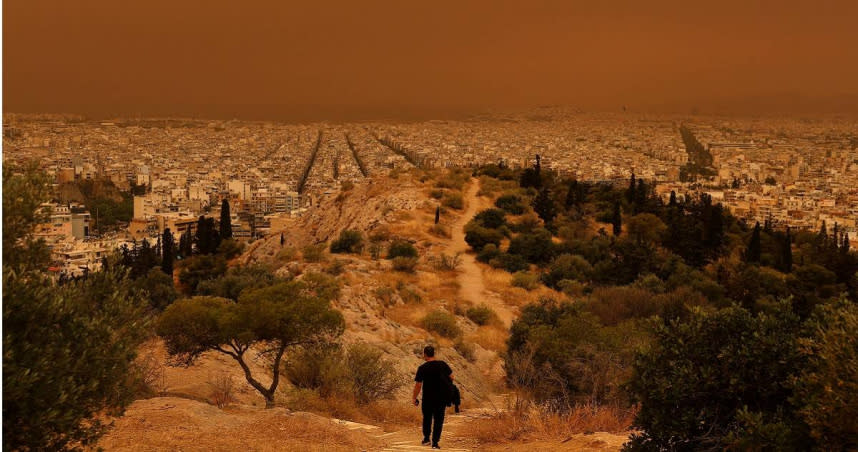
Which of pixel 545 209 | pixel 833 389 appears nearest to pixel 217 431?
pixel 833 389

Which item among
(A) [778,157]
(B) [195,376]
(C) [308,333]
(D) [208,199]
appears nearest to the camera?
(C) [308,333]

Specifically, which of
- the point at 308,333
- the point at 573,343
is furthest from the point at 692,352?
the point at 573,343

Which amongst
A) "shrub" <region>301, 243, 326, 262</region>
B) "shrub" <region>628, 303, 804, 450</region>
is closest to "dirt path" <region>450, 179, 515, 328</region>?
"shrub" <region>301, 243, 326, 262</region>

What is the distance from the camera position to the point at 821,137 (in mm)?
143000

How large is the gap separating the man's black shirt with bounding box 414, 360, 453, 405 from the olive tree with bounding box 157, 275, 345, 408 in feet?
9.87

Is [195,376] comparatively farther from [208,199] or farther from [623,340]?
[208,199]

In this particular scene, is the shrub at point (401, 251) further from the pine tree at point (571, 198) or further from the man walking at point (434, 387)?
the man walking at point (434, 387)

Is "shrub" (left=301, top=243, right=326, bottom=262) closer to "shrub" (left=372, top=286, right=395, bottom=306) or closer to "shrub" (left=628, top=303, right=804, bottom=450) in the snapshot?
"shrub" (left=372, top=286, right=395, bottom=306)

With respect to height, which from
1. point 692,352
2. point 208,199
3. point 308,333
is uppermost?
point 692,352

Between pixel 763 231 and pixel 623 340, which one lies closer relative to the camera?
pixel 623 340

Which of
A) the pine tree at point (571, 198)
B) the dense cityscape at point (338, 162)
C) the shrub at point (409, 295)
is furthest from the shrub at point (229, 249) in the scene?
the pine tree at point (571, 198)

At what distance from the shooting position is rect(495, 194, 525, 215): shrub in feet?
96.5

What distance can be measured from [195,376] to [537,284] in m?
12.7

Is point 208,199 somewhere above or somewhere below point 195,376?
below
